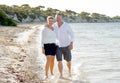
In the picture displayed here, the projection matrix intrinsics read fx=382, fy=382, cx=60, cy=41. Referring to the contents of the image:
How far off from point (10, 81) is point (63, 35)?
7.10ft

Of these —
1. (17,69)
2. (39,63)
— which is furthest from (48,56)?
(39,63)

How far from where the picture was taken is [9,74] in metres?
10.4

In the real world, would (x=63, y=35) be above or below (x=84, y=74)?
above

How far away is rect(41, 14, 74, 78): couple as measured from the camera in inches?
415

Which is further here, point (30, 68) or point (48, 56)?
point (30, 68)

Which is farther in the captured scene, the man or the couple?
the man

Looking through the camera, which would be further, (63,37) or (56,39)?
(56,39)

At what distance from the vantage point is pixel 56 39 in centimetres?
1091

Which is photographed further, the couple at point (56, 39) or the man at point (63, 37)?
the man at point (63, 37)

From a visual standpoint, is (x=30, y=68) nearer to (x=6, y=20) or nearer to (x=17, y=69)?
(x=17, y=69)

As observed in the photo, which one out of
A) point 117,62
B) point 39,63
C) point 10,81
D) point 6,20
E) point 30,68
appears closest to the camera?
point 10,81

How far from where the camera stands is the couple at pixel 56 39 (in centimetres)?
1053

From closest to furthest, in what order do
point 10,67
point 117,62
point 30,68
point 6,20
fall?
point 10,67 < point 30,68 < point 117,62 < point 6,20

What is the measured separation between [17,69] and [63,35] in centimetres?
192
